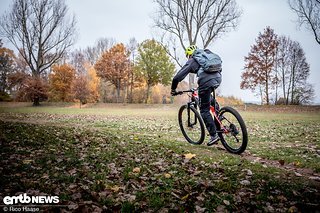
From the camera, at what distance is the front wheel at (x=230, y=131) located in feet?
17.1

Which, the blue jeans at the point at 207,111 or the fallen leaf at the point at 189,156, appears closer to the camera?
the fallen leaf at the point at 189,156

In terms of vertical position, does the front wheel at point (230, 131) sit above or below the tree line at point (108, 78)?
below

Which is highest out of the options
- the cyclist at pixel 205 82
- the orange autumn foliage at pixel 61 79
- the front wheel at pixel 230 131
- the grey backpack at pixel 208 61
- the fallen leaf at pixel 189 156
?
the orange autumn foliage at pixel 61 79

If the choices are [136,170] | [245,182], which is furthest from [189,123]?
[245,182]

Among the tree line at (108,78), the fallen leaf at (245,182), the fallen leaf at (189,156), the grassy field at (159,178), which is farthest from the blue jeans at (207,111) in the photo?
the tree line at (108,78)

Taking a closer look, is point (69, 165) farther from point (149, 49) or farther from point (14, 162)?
point (149, 49)

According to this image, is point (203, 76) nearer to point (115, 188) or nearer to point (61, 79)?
point (115, 188)

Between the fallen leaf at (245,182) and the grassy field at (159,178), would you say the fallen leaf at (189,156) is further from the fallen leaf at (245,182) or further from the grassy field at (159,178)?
the fallen leaf at (245,182)

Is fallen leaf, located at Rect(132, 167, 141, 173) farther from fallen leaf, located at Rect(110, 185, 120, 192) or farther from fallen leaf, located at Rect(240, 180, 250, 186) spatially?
fallen leaf, located at Rect(240, 180, 250, 186)

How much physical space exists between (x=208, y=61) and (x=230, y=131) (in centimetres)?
180

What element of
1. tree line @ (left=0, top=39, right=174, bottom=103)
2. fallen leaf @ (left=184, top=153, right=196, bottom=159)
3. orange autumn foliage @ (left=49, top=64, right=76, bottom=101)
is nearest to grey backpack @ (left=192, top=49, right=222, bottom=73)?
fallen leaf @ (left=184, top=153, right=196, bottom=159)

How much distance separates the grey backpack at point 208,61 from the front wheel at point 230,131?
106 centimetres

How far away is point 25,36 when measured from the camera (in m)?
32.8

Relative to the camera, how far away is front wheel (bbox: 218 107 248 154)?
5.21m
